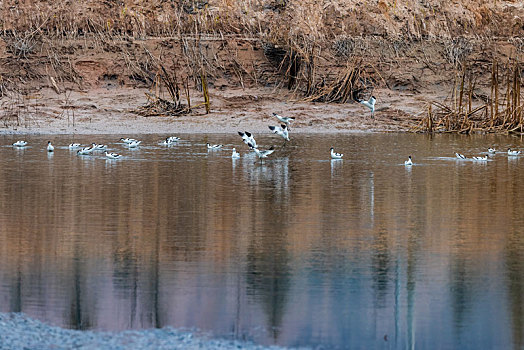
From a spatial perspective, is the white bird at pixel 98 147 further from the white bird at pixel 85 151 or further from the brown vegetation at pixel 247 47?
the brown vegetation at pixel 247 47

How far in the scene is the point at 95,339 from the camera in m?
7.06

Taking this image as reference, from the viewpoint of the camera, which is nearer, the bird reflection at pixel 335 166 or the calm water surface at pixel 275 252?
the calm water surface at pixel 275 252

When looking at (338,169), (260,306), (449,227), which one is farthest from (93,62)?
(260,306)

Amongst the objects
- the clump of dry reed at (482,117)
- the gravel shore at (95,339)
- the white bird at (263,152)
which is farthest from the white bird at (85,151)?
the gravel shore at (95,339)

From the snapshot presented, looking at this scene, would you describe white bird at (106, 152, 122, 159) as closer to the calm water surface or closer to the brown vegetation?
the calm water surface

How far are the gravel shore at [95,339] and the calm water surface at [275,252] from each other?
269mm

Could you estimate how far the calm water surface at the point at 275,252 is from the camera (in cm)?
779

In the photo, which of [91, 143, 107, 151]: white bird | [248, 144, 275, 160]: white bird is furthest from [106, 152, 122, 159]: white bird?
[248, 144, 275, 160]: white bird

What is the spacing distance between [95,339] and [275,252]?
3.51 m

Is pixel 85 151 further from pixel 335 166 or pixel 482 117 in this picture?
pixel 482 117

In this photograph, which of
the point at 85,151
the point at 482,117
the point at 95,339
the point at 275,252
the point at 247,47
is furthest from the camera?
the point at 247,47

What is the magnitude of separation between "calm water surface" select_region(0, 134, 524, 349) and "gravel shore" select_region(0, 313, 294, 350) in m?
0.27

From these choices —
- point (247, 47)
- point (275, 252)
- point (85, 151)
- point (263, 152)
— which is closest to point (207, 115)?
point (247, 47)

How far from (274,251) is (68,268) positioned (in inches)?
87.9
